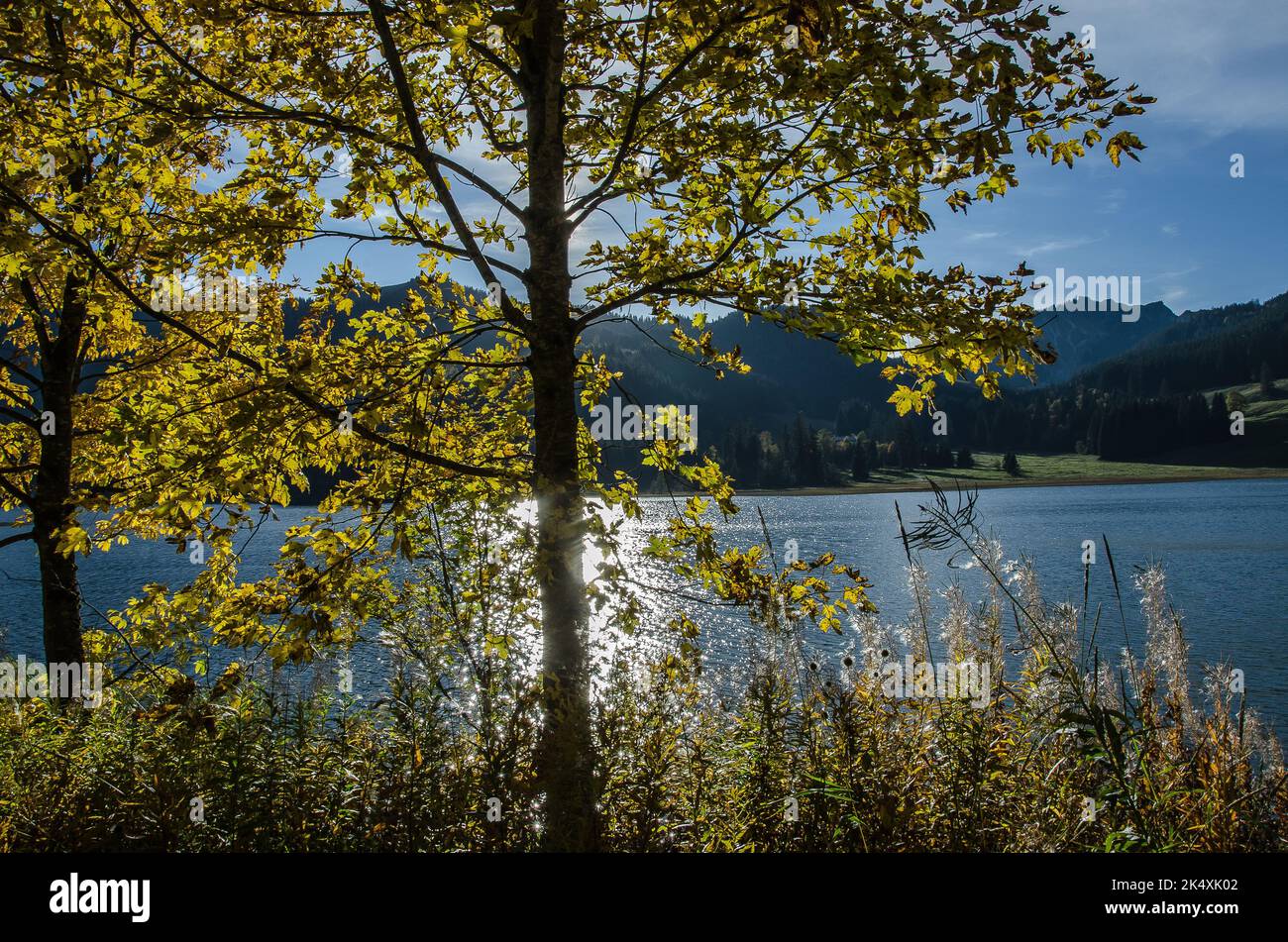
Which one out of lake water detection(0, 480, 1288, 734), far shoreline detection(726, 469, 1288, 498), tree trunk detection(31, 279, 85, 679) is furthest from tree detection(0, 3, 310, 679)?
far shoreline detection(726, 469, 1288, 498)

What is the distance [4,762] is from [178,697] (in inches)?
89.3

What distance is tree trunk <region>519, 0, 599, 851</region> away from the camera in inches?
219

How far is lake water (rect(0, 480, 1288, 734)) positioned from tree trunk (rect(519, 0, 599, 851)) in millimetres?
813

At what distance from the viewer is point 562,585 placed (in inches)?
229

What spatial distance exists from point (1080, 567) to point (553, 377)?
42945 millimetres

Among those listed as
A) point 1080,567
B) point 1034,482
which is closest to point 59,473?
point 1080,567

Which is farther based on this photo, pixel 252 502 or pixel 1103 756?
pixel 252 502

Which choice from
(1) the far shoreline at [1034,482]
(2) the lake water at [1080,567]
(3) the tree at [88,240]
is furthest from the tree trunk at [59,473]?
(1) the far shoreline at [1034,482]

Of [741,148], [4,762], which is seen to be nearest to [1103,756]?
[741,148]

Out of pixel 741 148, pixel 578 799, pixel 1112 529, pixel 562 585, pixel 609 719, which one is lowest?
pixel 1112 529

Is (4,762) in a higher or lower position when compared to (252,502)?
lower

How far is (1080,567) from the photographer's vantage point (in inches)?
1654

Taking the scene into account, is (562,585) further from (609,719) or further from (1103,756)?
(1103,756)

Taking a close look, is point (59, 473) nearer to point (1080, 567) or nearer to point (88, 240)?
point (88, 240)
